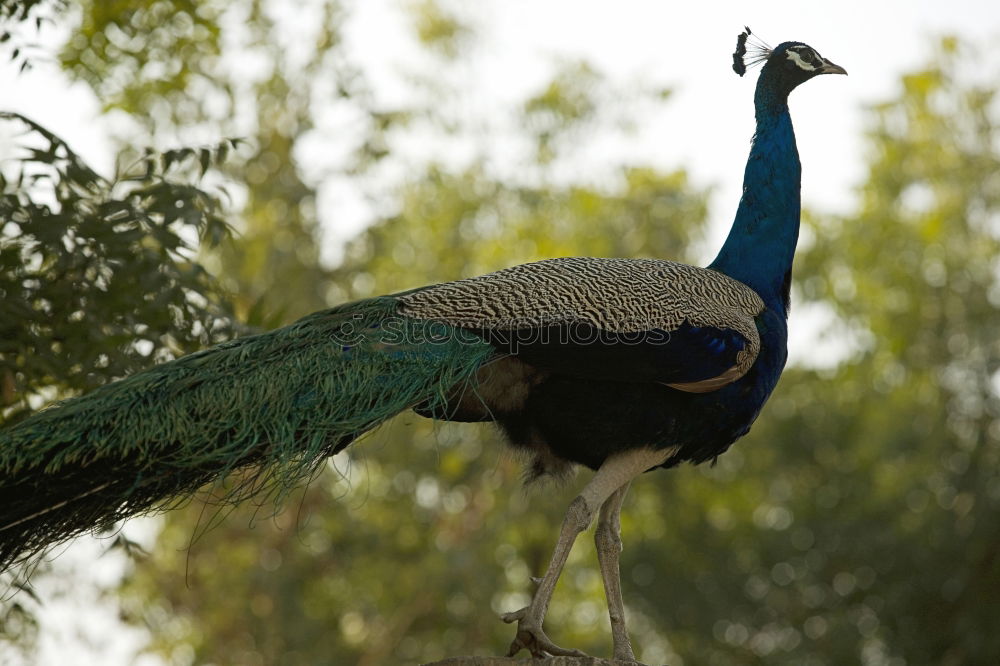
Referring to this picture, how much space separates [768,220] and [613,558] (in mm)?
1482

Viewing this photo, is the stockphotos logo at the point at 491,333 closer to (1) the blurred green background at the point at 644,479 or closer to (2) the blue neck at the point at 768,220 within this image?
(2) the blue neck at the point at 768,220

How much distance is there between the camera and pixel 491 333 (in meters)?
4.16

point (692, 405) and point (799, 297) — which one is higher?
point (692, 405)

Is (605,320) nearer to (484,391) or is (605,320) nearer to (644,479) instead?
(484,391)

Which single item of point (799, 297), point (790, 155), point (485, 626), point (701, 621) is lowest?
point (701, 621)

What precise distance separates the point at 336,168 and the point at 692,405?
28.3 ft

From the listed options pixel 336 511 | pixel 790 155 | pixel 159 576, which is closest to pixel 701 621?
pixel 336 511

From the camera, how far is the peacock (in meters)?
3.79

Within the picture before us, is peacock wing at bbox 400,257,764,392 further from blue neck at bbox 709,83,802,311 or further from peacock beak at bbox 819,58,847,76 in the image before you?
peacock beak at bbox 819,58,847,76

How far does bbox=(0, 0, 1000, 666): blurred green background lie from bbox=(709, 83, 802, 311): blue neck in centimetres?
456

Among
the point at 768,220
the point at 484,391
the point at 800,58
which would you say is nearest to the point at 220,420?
the point at 484,391

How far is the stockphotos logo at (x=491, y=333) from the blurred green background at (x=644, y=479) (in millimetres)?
5303

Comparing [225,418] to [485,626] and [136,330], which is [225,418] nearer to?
[136,330]

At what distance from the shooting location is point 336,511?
12.8 metres
